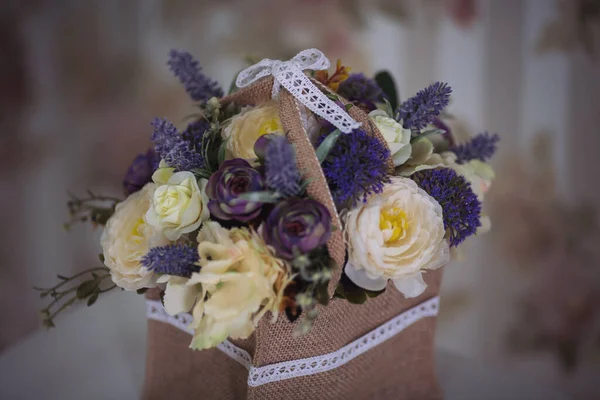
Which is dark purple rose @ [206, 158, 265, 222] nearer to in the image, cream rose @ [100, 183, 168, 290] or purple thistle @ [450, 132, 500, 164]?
cream rose @ [100, 183, 168, 290]

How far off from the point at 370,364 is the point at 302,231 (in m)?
0.33

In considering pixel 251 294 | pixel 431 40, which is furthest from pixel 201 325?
pixel 431 40

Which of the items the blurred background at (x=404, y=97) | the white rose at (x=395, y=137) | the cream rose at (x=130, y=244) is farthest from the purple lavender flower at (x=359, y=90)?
the blurred background at (x=404, y=97)

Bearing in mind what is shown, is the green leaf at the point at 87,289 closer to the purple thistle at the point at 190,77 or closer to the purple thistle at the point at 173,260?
the purple thistle at the point at 173,260

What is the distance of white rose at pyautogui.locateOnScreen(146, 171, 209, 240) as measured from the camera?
21.1 inches

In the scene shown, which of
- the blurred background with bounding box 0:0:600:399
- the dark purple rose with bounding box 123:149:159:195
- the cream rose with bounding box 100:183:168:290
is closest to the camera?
the cream rose with bounding box 100:183:168:290

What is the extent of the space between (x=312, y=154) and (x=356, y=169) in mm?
51

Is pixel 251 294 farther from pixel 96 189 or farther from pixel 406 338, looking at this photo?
pixel 96 189

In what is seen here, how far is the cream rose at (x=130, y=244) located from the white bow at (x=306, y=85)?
201 millimetres

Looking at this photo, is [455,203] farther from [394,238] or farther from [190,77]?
[190,77]

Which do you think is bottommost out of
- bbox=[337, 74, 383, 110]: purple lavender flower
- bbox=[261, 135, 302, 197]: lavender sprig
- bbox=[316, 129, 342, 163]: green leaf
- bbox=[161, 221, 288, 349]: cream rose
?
bbox=[161, 221, 288, 349]: cream rose

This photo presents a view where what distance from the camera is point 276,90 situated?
609 millimetres

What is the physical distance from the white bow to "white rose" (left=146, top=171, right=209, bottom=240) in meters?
0.16

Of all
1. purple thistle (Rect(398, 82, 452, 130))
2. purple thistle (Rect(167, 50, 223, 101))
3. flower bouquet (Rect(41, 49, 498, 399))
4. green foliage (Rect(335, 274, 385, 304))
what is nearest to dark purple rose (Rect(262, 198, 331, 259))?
flower bouquet (Rect(41, 49, 498, 399))
